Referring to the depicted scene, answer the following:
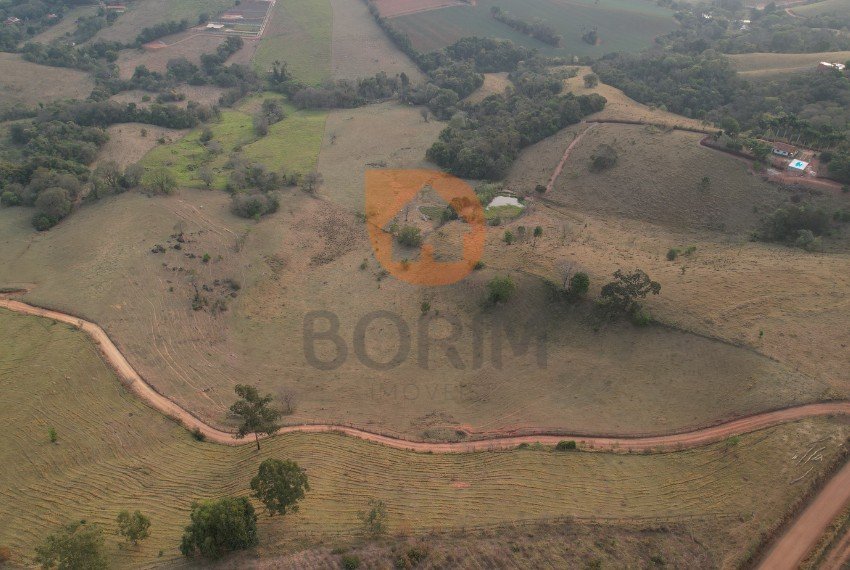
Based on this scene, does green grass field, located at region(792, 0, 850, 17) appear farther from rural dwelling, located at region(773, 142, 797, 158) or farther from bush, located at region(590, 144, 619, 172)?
bush, located at region(590, 144, 619, 172)

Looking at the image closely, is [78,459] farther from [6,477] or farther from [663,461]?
[663,461]

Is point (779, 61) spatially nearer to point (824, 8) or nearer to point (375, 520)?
point (824, 8)

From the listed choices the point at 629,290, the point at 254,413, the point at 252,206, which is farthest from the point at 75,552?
the point at 252,206

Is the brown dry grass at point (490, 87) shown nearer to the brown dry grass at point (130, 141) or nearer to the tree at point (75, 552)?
the brown dry grass at point (130, 141)

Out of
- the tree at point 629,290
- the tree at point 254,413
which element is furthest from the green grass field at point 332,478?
the tree at point 629,290

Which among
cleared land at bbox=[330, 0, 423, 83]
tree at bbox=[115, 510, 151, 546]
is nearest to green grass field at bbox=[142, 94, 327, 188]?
cleared land at bbox=[330, 0, 423, 83]

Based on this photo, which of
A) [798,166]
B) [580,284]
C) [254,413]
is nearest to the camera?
[254,413]

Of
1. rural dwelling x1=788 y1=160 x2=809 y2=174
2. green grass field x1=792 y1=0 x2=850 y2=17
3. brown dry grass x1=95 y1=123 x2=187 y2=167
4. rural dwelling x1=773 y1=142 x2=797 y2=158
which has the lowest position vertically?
brown dry grass x1=95 y1=123 x2=187 y2=167
